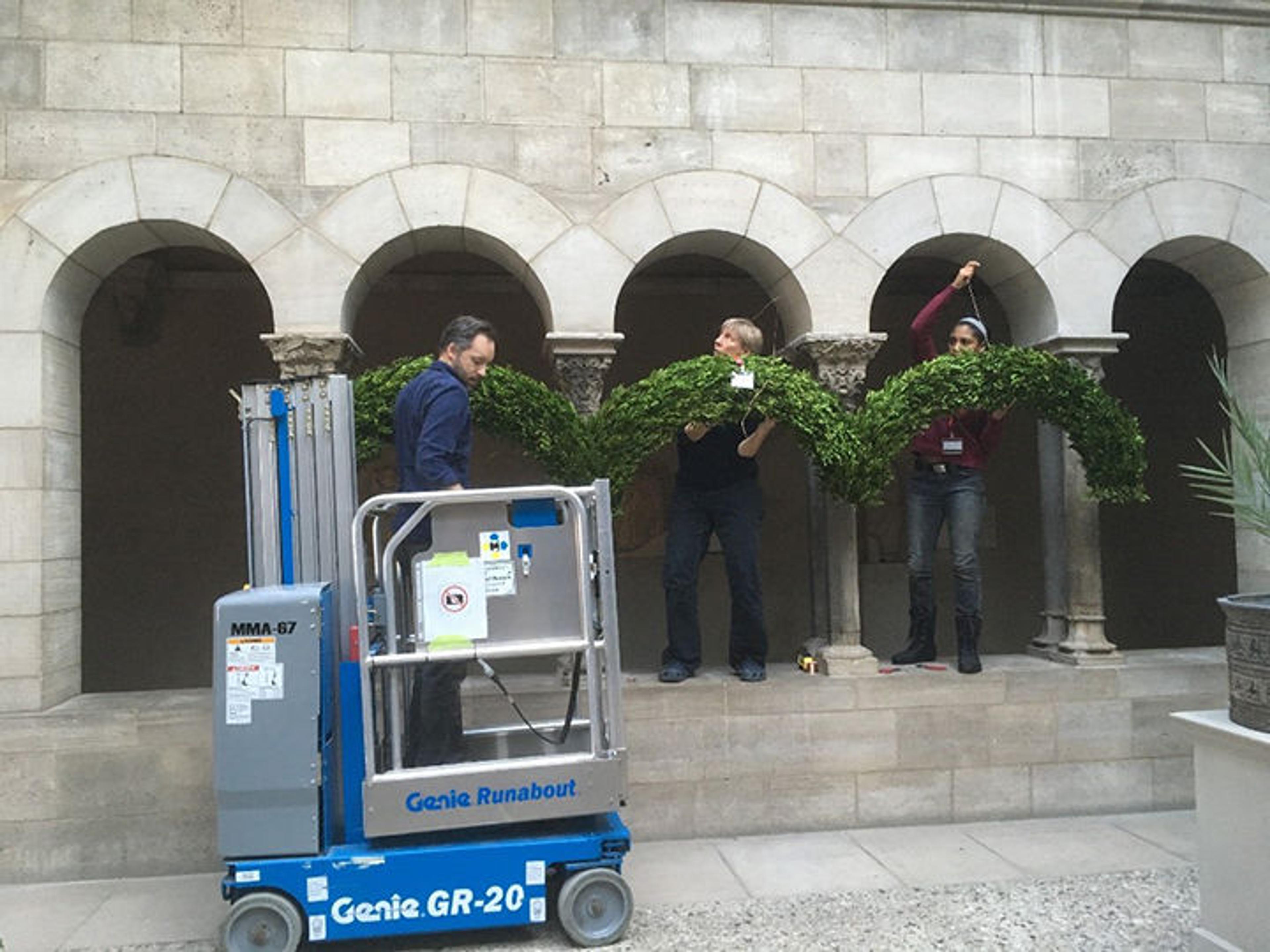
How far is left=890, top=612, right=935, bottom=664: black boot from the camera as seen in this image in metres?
5.64

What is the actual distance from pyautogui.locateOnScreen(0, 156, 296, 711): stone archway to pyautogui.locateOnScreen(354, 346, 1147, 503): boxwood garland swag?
3.89 feet

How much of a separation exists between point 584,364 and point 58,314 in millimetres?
2639

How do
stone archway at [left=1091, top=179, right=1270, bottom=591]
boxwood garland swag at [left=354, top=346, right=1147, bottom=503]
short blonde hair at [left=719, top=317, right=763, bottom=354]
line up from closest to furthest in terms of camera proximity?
boxwood garland swag at [left=354, top=346, right=1147, bottom=503] < short blonde hair at [left=719, top=317, right=763, bottom=354] < stone archway at [left=1091, top=179, right=1270, bottom=591]

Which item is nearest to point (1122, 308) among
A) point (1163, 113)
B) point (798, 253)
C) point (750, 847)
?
point (1163, 113)

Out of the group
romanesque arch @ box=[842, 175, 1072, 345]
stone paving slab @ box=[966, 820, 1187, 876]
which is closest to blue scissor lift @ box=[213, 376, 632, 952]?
A: stone paving slab @ box=[966, 820, 1187, 876]

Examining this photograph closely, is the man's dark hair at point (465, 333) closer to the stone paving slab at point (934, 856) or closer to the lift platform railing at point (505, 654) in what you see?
the lift platform railing at point (505, 654)

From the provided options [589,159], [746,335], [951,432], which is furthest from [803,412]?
[589,159]

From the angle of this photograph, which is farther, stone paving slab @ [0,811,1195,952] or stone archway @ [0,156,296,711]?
stone archway @ [0,156,296,711]

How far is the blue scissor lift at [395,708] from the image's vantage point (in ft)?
11.5

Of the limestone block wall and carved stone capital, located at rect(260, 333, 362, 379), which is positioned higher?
the limestone block wall

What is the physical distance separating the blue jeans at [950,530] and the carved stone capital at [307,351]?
3.21 meters

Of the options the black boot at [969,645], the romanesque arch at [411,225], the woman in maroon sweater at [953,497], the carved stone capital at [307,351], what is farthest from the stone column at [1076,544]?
the carved stone capital at [307,351]

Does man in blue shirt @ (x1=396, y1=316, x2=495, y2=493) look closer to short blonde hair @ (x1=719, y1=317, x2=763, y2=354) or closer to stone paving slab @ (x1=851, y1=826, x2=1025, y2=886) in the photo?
short blonde hair @ (x1=719, y1=317, x2=763, y2=354)

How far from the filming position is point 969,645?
5430 mm
